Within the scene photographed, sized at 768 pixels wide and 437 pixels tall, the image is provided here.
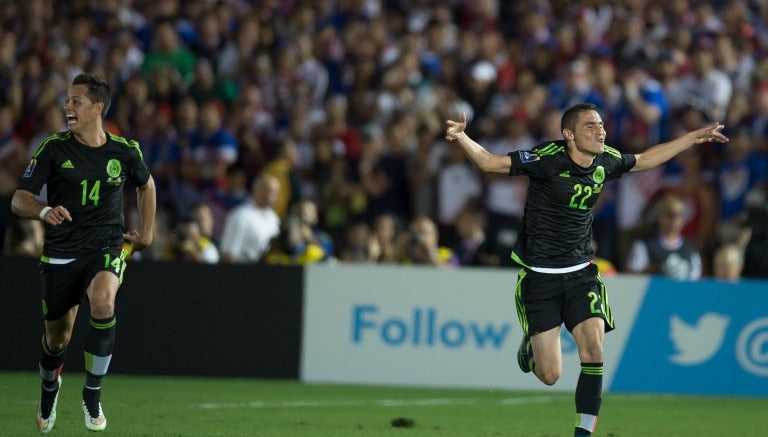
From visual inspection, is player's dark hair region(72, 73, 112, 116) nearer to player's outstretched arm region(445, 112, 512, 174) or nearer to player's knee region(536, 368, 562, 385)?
player's outstretched arm region(445, 112, 512, 174)

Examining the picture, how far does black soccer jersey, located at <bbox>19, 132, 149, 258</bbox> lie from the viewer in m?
9.71

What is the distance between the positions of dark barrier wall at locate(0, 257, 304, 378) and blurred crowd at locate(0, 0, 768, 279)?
0.57m

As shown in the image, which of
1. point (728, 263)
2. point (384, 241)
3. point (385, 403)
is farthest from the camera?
point (384, 241)

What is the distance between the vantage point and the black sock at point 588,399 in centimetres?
907

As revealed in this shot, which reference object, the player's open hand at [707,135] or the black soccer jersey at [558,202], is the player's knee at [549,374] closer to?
the black soccer jersey at [558,202]

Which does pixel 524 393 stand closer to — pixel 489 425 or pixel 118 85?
pixel 489 425

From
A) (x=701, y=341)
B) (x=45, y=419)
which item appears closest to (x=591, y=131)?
(x=45, y=419)

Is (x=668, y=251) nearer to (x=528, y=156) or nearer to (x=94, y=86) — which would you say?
(x=528, y=156)

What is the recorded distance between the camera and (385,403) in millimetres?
13008

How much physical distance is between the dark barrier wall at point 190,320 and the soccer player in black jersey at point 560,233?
5.43 meters

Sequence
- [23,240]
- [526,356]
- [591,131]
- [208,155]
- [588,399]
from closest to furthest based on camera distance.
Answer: [588,399], [591,131], [526,356], [23,240], [208,155]

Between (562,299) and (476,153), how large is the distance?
1.23m

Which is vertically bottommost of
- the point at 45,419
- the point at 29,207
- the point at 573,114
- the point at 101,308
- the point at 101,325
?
the point at 45,419

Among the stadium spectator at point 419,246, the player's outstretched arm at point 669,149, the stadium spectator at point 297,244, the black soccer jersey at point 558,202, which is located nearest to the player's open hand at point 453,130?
the black soccer jersey at point 558,202
